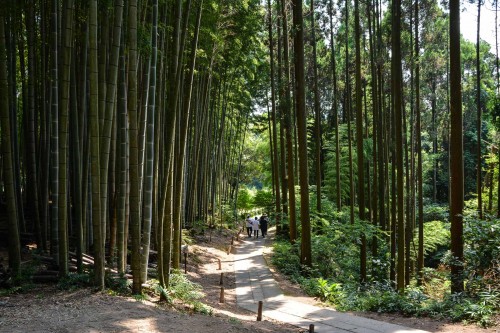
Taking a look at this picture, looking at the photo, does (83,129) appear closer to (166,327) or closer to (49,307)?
(49,307)

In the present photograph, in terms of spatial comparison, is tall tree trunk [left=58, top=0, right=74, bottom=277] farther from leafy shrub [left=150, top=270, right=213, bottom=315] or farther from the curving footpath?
the curving footpath

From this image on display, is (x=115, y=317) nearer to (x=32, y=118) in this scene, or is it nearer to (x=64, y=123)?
(x=64, y=123)

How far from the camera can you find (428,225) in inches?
740

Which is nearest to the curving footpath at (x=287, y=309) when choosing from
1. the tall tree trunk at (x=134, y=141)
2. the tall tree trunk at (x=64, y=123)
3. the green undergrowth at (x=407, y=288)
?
the green undergrowth at (x=407, y=288)

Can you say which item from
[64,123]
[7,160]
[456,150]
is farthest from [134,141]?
[456,150]

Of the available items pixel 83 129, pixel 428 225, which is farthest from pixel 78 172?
pixel 428 225

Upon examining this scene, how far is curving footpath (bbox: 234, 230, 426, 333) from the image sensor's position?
6881 mm

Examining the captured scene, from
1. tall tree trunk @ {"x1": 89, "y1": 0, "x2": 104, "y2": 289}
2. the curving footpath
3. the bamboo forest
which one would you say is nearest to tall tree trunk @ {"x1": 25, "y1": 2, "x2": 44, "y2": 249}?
the bamboo forest

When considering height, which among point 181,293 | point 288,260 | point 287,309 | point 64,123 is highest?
point 64,123

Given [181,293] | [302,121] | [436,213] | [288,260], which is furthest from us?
[436,213]

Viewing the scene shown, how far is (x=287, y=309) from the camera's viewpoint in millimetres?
8266

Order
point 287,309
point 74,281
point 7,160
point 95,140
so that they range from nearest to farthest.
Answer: point 95,140, point 7,160, point 74,281, point 287,309

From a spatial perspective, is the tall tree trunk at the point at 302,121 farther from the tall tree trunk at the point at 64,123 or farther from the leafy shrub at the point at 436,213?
the leafy shrub at the point at 436,213

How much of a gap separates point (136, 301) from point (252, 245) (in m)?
12.4
